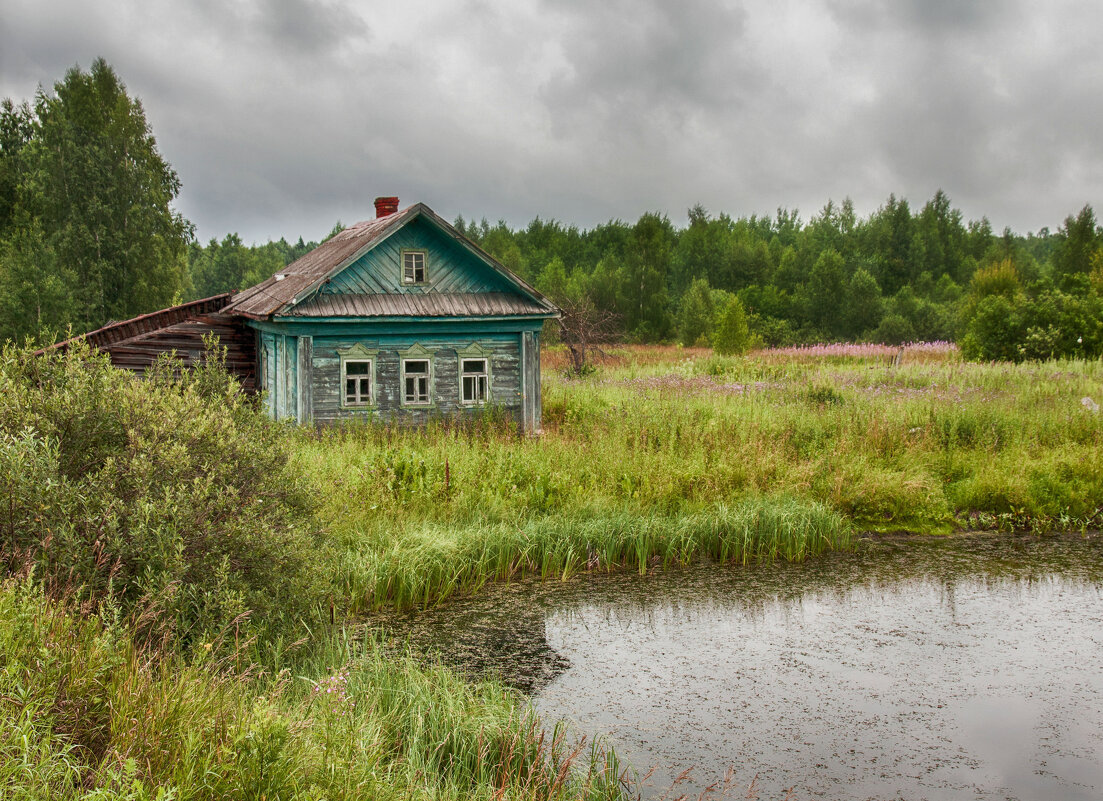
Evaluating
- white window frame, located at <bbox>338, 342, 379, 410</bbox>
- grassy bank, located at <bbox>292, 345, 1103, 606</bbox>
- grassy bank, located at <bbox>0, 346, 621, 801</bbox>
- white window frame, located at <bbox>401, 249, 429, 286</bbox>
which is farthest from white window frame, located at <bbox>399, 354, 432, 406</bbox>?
grassy bank, located at <bbox>0, 346, 621, 801</bbox>

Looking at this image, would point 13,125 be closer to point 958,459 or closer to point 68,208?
point 68,208

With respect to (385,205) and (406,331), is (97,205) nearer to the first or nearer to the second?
(385,205)

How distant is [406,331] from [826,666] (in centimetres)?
998

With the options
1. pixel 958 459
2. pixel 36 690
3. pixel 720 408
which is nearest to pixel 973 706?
pixel 36 690

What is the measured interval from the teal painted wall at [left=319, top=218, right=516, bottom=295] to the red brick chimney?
416 centimetres

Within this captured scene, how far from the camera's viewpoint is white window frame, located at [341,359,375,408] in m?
14.7

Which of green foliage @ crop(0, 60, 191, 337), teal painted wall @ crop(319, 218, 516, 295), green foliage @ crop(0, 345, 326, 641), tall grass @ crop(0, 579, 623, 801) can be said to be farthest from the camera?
green foliage @ crop(0, 60, 191, 337)

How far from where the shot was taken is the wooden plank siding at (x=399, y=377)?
14594mm

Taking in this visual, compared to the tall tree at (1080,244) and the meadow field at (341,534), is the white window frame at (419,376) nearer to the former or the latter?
the meadow field at (341,534)

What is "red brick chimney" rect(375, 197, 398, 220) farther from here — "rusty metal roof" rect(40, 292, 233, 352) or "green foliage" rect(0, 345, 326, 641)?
"green foliage" rect(0, 345, 326, 641)

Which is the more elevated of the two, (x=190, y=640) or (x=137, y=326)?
(x=137, y=326)

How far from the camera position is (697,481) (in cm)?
1105

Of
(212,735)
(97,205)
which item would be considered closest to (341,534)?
(212,735)

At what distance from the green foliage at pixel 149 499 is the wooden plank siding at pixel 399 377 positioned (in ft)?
26.5
